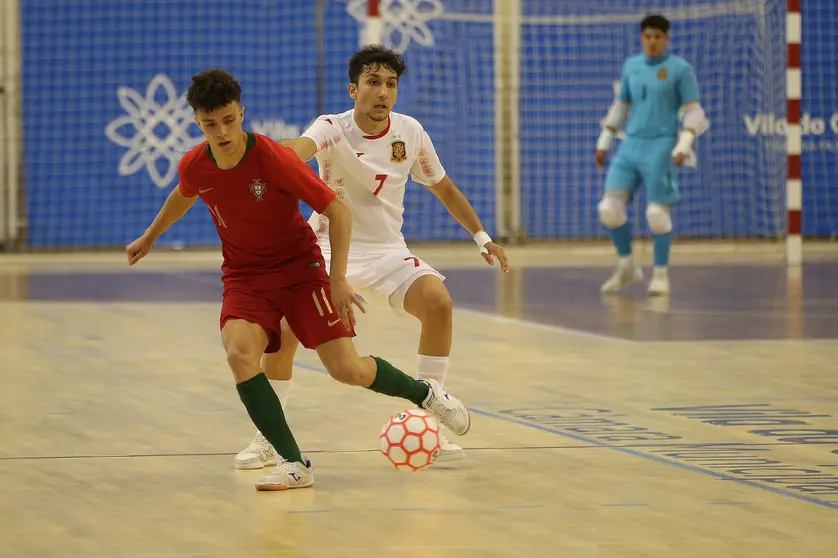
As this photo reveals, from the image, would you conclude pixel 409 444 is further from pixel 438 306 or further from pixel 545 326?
pixel 545 326

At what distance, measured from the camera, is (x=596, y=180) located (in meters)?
16.3

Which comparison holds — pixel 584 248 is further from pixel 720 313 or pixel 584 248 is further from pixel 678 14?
pixel 720 313

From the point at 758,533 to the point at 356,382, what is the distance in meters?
1.51

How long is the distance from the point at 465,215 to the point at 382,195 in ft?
1.08

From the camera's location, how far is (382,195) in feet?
19.1

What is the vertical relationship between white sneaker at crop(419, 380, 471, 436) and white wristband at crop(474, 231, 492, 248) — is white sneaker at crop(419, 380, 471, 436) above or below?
below

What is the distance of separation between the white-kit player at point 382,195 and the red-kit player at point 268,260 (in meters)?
0.42

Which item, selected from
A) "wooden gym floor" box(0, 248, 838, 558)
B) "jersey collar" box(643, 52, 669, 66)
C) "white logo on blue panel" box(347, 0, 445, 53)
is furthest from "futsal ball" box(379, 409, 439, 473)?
"white logo on blue panel" box(347, 0, 445, 53)

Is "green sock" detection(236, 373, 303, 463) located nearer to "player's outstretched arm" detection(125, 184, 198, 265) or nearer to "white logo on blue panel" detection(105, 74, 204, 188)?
"player's outstretched arm" detection(125, 184, 198, 265)

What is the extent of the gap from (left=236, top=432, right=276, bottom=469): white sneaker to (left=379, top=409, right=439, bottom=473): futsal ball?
41cm

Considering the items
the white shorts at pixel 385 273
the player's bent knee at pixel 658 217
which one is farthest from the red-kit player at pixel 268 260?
the player's bent knee at pixel 658 217

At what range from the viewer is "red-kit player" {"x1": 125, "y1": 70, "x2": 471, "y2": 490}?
476 centimetres

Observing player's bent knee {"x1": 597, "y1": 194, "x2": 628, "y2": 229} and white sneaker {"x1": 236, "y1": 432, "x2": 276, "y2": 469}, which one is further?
player's bent knee {"x1": 597, "y1": 194, "x2": 628, "y2": 229}

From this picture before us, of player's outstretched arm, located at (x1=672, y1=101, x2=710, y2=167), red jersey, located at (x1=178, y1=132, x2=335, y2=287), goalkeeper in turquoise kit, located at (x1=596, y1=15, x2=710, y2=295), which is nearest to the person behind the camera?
red jersey, located at (x1=178, y1=132, x2=335, y2=287)
